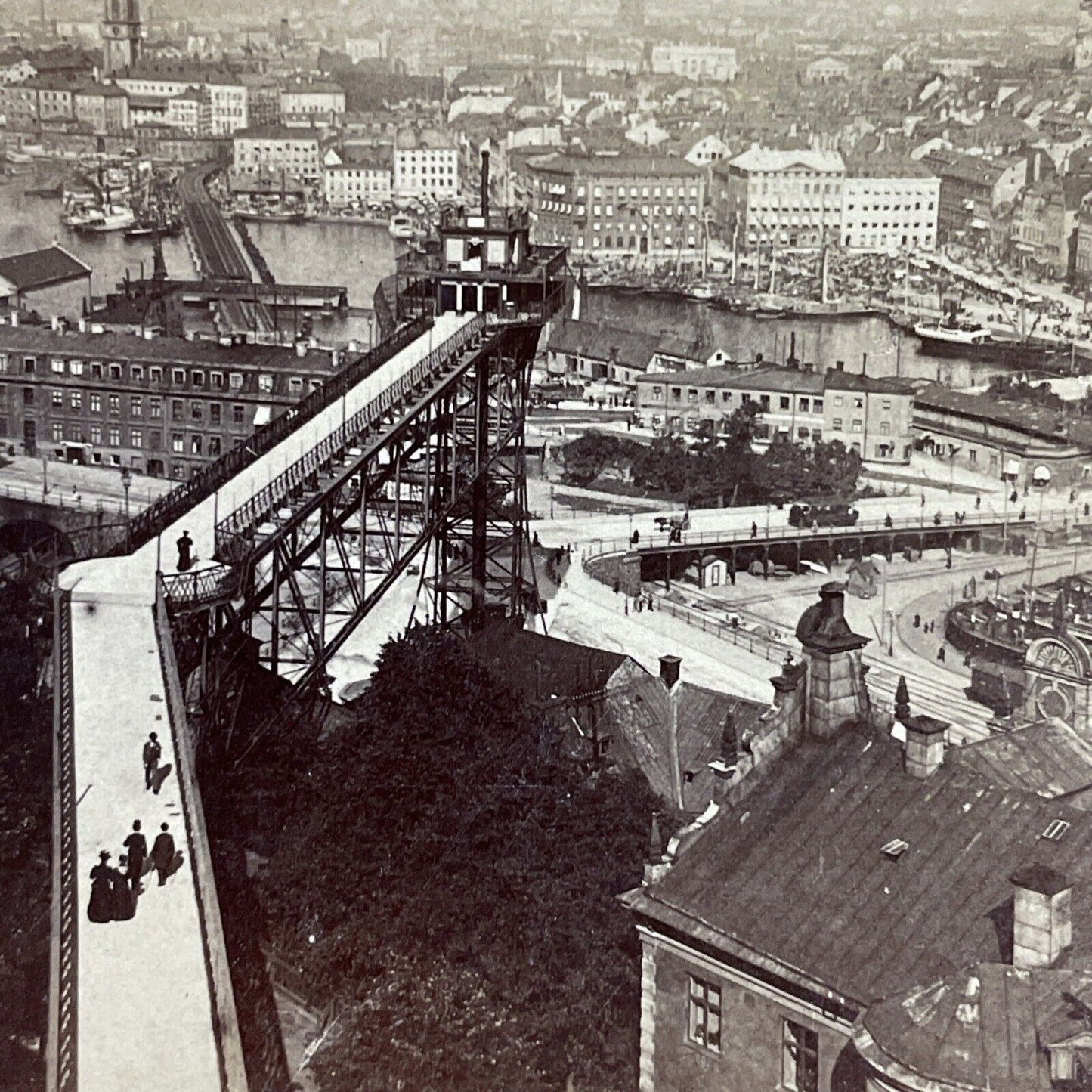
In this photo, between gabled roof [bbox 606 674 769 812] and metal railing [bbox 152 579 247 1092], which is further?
gabled roof [bbox 606 674 769 812]

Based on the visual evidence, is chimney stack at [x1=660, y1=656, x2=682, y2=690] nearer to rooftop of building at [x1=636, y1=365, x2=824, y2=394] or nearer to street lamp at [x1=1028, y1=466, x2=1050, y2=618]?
street lamp at [x1=1028, y1=466, x2=1050, y2=618]

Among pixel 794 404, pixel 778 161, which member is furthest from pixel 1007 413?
pixel 778 161

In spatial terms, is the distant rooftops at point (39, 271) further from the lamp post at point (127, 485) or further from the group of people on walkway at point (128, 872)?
the group of people on walkway at point (128, 872)

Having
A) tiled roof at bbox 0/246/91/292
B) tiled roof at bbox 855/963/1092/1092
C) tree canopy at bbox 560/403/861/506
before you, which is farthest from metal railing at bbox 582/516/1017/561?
tiled roof at bbox 0/246/91/292

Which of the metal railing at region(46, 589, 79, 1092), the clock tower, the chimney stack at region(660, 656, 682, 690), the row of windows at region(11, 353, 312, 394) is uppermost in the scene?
A: the clock tower

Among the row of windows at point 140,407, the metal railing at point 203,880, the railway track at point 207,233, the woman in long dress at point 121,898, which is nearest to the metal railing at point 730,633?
the row of windows at point 140,407
